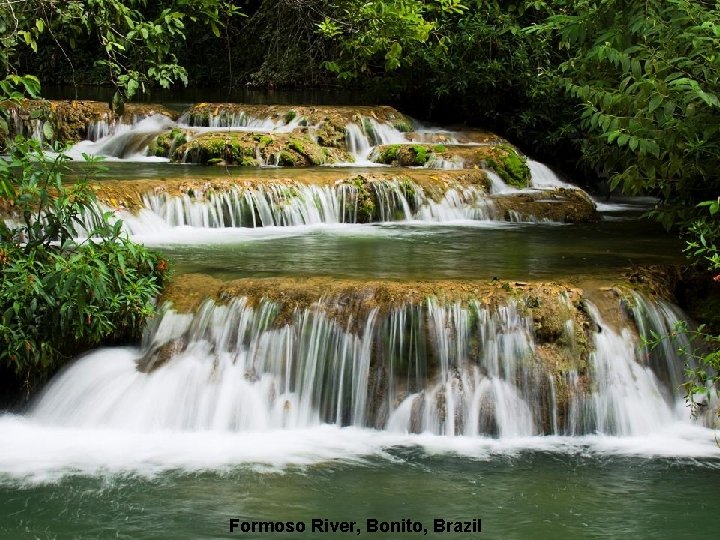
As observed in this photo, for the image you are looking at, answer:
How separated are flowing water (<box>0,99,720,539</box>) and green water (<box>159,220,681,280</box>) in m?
0.06

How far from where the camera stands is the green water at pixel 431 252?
27.0 feet

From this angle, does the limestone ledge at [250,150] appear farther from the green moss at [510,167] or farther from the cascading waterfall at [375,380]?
the cascading waterfall at [375,380]

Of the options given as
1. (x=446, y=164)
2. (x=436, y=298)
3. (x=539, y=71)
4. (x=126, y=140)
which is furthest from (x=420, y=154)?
(x=436, y=298)

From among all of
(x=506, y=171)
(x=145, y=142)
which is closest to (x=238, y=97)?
(x=145, y=142)

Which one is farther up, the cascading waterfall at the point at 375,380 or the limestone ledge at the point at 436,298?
the limestone ledge at the point at 436,298

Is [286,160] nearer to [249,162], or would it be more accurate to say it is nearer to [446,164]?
[249,162]

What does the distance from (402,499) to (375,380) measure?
142cm

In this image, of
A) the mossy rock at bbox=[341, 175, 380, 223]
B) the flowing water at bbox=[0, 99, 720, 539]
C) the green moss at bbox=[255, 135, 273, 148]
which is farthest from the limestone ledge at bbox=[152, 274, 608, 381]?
the green moss at bbox=[255, 135, 273, 148]

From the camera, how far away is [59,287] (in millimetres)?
6832

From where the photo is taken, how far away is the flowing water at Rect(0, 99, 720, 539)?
550cm

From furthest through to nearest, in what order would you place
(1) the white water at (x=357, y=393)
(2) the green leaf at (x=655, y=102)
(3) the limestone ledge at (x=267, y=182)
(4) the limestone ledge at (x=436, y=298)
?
(3) the limestone ledge at (x=267, y=182) → (4) the limestone ledge at (x=436, y=298) → (1) the white water at (x=357, y=393) → (2) the green leaf at (x=655, y=102)

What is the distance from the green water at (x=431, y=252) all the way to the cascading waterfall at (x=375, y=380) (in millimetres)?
892

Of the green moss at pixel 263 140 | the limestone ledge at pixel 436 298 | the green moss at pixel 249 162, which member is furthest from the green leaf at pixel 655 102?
the green moss at pixel 263 140

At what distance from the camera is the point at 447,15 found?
17641mm
